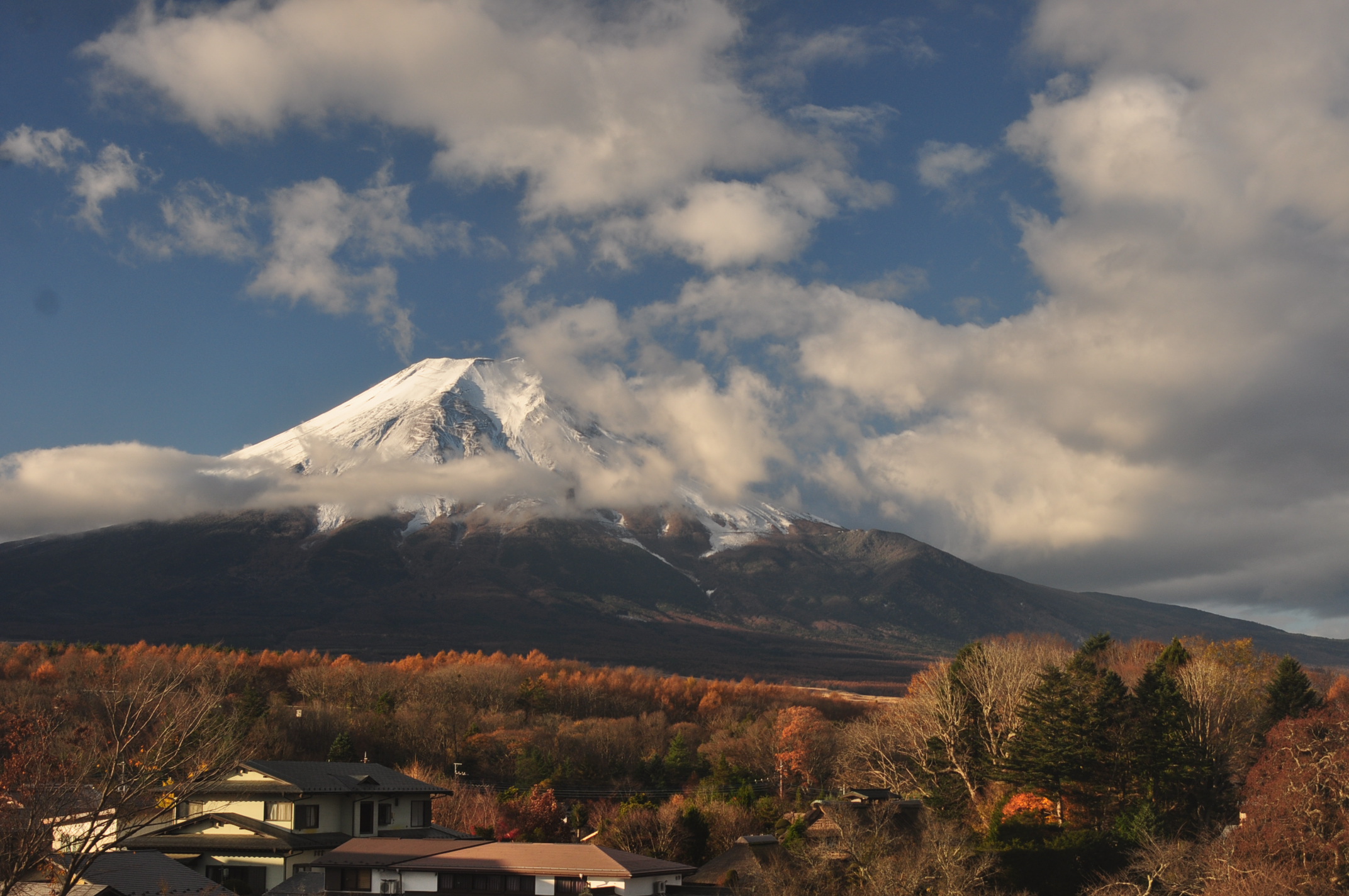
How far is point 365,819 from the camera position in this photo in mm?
51031

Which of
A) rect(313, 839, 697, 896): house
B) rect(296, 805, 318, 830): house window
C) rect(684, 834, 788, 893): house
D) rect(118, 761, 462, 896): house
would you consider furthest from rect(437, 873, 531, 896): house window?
rect(684, 834, 788, 893): house

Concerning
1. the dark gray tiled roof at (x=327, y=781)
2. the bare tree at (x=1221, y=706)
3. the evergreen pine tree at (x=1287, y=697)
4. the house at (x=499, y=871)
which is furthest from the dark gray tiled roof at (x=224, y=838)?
the evergreen pine tree at (x=1287, y=697)

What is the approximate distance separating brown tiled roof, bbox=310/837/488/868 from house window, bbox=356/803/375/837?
2.99 meters

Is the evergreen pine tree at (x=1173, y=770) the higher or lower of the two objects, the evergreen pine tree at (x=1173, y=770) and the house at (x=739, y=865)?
the higher

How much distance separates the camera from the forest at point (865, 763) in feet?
122

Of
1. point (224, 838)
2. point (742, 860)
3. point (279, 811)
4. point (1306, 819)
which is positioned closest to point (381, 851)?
point (279, 811)

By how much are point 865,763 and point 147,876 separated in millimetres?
53483

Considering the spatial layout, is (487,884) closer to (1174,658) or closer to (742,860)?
(742,860)

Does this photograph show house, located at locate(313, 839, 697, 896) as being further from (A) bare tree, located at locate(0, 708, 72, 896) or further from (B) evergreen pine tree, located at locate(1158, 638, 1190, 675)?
(B) evergreen pine tree, located at locate(1158, 638, 1190, 675)

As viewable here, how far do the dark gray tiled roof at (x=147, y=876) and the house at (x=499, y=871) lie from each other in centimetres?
577

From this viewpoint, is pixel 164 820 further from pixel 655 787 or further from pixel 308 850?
pixel 655 787

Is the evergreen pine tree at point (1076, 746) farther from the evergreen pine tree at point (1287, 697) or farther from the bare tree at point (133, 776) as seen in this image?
the bare tree at point (133, 776)

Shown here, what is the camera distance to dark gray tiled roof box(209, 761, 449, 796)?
152 feet

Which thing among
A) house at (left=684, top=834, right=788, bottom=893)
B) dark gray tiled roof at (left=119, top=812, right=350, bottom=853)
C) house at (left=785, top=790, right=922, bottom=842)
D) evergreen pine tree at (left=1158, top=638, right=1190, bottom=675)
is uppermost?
evergreen pine tree at (left=1158, top=638, right=1190, bottom=675)
